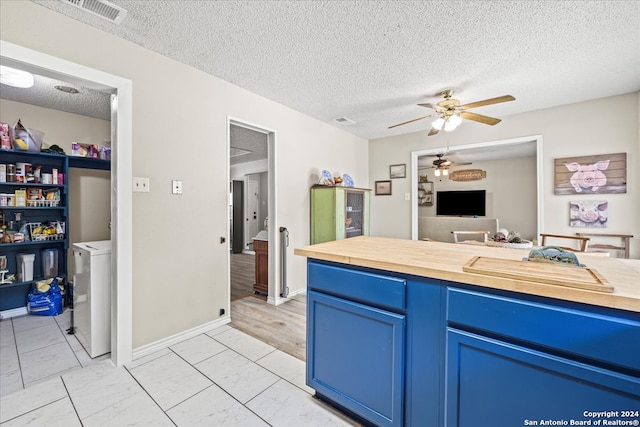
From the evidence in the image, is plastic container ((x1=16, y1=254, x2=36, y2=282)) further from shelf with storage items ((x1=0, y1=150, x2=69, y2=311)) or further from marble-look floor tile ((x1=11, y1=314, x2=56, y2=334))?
marble-look floor tile ((x1=11, y1=314, x2=56, y2=334))

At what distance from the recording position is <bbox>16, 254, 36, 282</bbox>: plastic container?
2926mm

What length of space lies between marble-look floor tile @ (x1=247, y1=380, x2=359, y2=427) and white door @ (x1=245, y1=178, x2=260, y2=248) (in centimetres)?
566

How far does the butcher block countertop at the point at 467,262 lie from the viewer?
2.79ft

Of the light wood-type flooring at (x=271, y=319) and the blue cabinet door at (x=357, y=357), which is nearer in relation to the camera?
the blue cabinet door at (x=357, y=357)

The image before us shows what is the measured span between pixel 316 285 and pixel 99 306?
1.83 meters

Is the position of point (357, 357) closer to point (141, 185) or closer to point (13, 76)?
point (141, 185)

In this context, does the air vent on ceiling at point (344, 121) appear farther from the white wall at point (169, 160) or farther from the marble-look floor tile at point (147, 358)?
the marble-look floor tile at point (147, 358)

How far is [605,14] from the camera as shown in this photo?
176 centimetres

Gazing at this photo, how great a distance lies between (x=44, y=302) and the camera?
290cm

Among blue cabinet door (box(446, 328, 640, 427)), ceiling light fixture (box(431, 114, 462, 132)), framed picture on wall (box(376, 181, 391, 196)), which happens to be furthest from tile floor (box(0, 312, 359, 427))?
framed picture on wall (box(376, 181, 391, 196))

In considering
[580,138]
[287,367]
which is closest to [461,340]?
[287,367]

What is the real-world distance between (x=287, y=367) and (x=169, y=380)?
0.80 metres

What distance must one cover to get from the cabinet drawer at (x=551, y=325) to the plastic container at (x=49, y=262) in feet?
13.8

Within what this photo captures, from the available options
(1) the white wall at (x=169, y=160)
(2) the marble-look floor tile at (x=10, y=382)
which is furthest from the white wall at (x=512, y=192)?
(2) the marble-look floor tile at (x=10, y=382)
